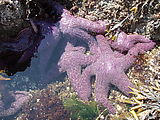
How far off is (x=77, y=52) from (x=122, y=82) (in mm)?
1558

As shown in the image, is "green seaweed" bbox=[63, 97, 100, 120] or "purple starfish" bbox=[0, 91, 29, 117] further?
"purple starfish" bbox=[0, 91, 29, 117]

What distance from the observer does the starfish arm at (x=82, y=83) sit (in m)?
4.67

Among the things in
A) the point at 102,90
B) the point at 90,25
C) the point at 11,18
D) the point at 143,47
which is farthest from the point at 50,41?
the point at 143,47

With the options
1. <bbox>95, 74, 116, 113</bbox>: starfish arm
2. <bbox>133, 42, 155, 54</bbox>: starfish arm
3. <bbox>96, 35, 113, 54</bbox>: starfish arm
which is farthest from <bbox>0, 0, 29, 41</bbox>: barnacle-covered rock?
<bbox>133, 42, 155, 54</bbox>: starfish arm

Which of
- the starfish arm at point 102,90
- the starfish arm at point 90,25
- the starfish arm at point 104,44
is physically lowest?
the starfish arm at point 102,90

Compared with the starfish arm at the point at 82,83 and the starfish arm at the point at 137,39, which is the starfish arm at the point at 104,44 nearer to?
the starfish arm at the point at 137,39

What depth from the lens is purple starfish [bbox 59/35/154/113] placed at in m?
4.20

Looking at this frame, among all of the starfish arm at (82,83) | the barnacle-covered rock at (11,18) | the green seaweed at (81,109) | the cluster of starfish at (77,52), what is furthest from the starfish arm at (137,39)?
the barnacle-covered rock at (11,18)

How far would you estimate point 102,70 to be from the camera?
4.51 metres

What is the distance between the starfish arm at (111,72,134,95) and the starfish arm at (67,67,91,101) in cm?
74

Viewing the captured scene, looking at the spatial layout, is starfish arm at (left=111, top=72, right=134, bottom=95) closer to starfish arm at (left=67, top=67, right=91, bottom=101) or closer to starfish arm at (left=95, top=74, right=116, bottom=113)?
starfish arm at (left=95, top=74, right=116, bottom=113)

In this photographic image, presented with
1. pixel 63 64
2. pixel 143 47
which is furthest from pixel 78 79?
pixel 143 47

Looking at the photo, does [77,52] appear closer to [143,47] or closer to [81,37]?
[81,37]

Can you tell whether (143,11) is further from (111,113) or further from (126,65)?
(111,113)
